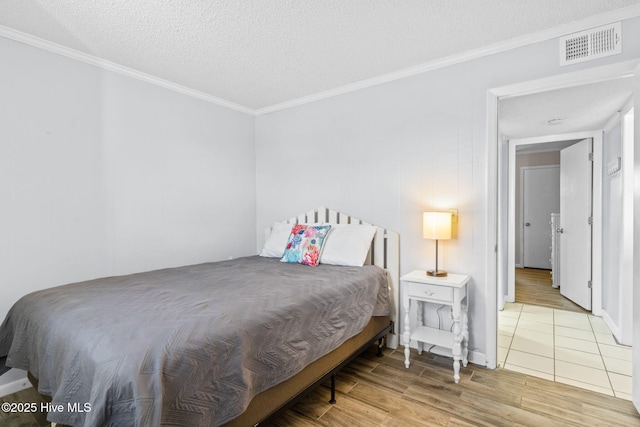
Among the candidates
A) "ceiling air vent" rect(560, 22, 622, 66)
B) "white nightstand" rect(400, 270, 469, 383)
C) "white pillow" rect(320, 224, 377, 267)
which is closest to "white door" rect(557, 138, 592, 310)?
"ceiling air vent" rect(560, 22, 622, 66)

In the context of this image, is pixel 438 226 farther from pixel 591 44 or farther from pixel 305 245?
pixel 591 44

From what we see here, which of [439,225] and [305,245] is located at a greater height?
[439,225]

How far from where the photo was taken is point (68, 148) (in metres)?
2.57

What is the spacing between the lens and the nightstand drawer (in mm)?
2453

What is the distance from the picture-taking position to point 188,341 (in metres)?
1.30

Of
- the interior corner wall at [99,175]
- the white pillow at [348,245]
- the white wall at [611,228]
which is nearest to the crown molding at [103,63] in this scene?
the interior corner wall at [99,175]

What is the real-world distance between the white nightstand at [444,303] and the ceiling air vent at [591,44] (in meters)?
1.77

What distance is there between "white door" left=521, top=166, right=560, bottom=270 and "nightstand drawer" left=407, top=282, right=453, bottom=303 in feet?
18.1

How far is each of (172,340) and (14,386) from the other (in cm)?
203

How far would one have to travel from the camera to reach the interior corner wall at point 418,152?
2613 mm

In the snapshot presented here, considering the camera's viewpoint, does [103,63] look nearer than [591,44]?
No

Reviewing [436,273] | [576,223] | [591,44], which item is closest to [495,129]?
[591,44]

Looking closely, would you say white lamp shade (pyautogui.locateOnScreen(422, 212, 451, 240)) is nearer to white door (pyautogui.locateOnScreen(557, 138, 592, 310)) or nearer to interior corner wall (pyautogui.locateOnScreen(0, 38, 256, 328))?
interior corner wall (pyautogui.locateOnScreen(0, 38, 256, 328))

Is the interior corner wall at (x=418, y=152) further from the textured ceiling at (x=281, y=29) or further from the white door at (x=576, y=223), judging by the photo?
the white door at (x=576, y=223)
